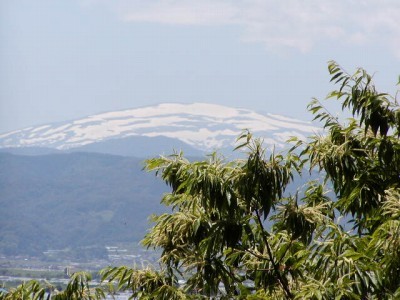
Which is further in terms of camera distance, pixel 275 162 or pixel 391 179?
pixel 391 179

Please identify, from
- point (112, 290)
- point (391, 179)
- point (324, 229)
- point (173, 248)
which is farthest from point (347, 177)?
point (112, 290)

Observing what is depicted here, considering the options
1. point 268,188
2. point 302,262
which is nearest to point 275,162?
point 268,188

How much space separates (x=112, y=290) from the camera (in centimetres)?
985

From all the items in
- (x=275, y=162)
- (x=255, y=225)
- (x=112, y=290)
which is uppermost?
(x=275, y=162)

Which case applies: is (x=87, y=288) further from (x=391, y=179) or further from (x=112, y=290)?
(x=391, y=179)

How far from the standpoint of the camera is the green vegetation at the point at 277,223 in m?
7.93

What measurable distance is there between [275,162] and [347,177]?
4.47ft

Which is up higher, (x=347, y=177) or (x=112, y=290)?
(x=347, y=177)

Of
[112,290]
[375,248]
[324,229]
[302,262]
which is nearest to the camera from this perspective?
[375,248]

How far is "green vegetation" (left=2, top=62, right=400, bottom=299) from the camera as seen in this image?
7.93m

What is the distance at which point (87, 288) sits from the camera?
377 inches

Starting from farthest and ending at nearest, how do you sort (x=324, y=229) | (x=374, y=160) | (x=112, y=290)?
1. (x=374, y=160)
2. (x=112, y=290)
3. (x=324, y=229)

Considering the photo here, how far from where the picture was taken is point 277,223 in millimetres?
10633

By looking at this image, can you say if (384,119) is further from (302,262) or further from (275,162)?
(302,262)
